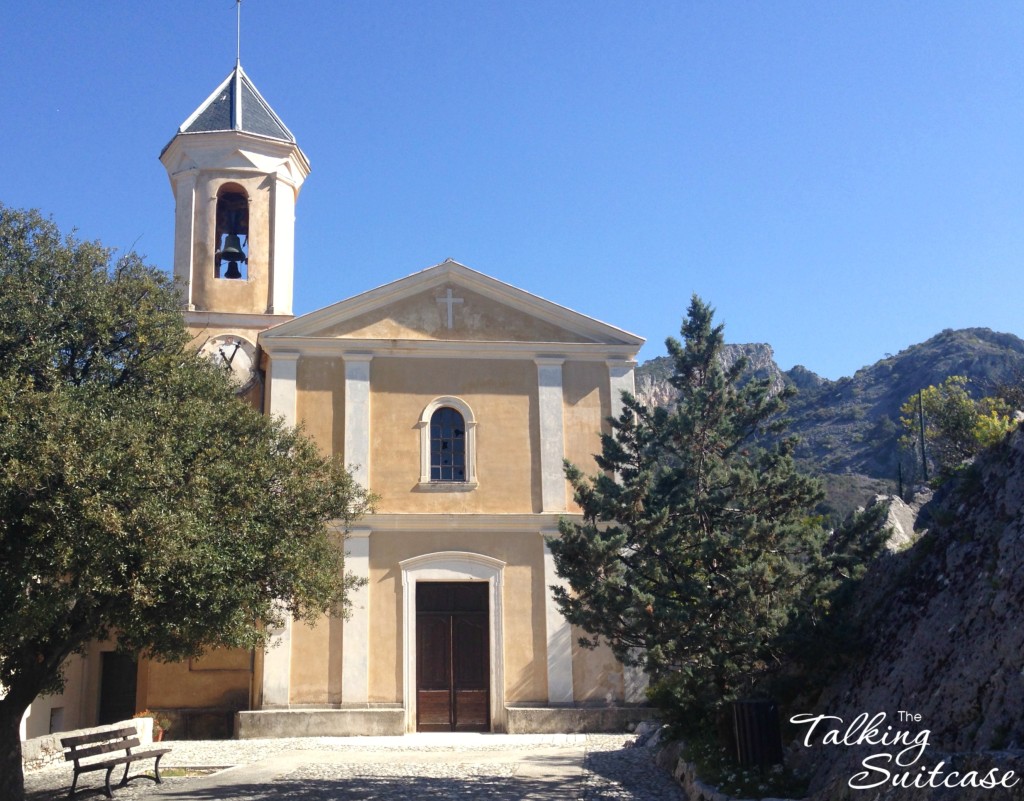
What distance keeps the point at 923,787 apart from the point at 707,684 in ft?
17.2

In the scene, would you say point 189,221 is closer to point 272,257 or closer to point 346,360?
point 272,257

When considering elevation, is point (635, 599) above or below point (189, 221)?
below

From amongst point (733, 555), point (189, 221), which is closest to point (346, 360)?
point (189, 221)

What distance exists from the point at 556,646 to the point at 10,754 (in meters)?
9.90

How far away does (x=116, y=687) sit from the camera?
784 inches

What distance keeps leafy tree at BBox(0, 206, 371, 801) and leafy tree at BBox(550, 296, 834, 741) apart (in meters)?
3.47

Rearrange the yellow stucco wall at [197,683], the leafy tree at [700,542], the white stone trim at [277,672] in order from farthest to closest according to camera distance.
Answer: the yellow stucco wall at [197,683] → the white stone trim at [277,672] → the leafy tree at [700,542]

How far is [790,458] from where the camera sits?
1302 cm

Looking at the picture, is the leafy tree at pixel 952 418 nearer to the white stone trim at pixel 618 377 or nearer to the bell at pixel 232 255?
the white stone trim at pixel 618 377

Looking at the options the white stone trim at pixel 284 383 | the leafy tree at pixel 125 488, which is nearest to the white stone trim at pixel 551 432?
the white stone trim at pixel 284 383

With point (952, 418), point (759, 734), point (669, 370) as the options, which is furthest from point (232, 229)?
point (669, 370)

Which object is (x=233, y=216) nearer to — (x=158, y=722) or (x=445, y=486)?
(x=445, y=486)

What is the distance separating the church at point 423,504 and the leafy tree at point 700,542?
5.48 meters

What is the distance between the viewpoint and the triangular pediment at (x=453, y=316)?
20.2 meters
